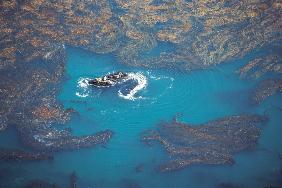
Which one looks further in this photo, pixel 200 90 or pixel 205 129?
pixel 200 90

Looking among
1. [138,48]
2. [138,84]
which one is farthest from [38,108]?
[138,48]

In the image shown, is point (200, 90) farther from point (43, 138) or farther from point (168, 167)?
point (43, 138)

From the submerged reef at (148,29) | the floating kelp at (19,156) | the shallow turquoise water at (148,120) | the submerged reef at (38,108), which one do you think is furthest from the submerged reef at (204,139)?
the floating kelp at (19,156)

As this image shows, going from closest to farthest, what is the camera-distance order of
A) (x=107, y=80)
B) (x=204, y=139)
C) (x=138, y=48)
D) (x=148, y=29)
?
(x=204, y=139)
(x=107, y=80)
(x=138, y=48)
(x=148, y=29)

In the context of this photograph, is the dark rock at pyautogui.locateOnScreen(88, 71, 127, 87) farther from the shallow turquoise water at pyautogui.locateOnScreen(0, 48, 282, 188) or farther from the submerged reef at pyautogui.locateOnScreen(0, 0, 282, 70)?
the submerged reef at pyautogui.locateOnScreen(0, 0, 282, 70)

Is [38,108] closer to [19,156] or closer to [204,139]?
[19,156]

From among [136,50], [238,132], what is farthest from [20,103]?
[238,132]
